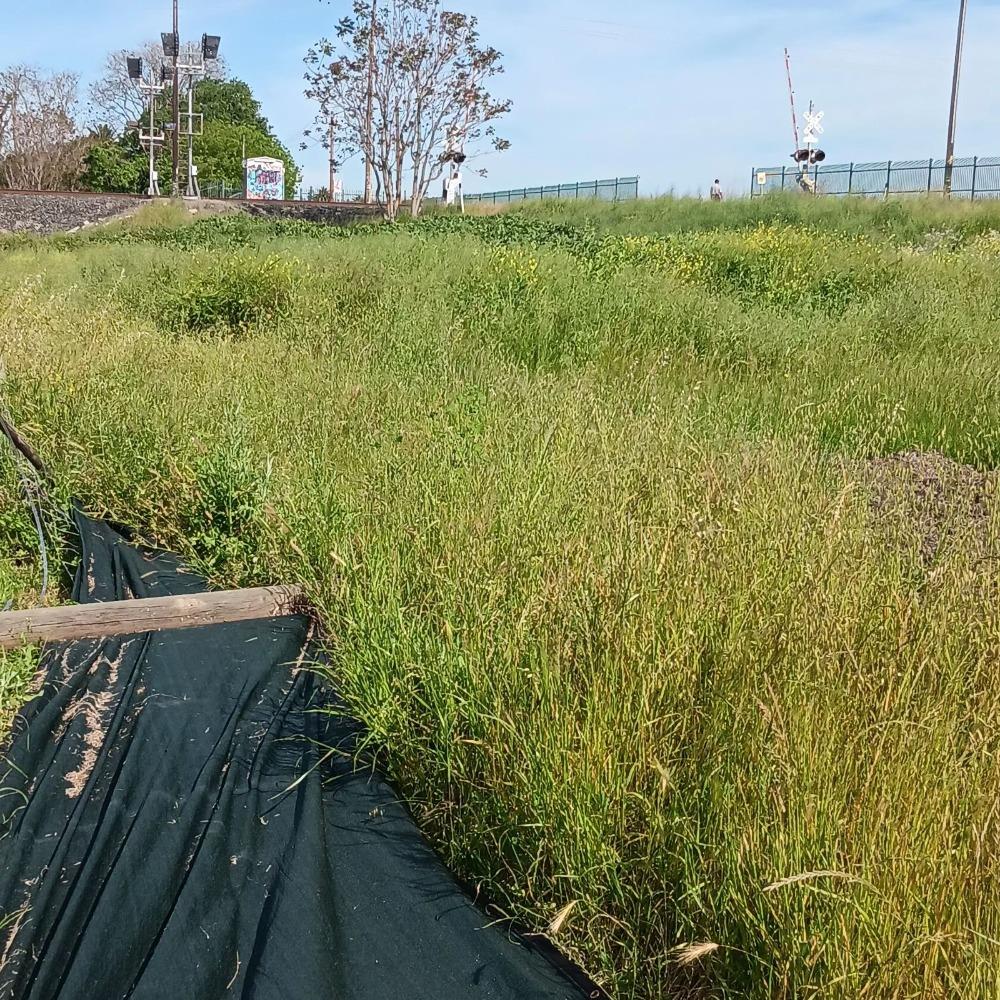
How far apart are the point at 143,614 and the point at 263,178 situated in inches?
1627

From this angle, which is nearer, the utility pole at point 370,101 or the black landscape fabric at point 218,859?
the black landscape fabric at point 218,859

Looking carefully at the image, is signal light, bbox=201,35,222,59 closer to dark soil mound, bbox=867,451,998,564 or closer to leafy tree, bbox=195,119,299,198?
leafy tree, bbox=195,119,299,198

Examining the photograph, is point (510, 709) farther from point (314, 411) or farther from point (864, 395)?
point (864, 395)

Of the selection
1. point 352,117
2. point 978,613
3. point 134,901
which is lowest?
point 134,901

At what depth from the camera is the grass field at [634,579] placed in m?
2.04

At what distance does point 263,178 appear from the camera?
42.2 metres

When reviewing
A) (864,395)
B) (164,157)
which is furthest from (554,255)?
(164,157)

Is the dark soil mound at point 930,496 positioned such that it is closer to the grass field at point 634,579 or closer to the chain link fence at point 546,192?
the grass field at point 634,579

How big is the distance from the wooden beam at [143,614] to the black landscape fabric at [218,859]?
0.22 meters

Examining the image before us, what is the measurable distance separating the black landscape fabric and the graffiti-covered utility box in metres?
41.2

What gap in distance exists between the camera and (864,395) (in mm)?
6895

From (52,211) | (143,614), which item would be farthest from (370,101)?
(143,614)

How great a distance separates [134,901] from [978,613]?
2.40 meters

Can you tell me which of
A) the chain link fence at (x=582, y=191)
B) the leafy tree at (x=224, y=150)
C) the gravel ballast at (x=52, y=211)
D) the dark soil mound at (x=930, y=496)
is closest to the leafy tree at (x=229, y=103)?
the leafy tree at (x=224, y=150)
